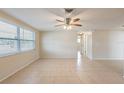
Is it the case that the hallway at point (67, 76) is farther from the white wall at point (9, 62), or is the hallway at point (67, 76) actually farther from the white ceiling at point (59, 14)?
the white ceiling at point (59, 14)

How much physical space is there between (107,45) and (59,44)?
3.46 m

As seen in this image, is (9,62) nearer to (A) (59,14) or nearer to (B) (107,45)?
(A) (59,14)

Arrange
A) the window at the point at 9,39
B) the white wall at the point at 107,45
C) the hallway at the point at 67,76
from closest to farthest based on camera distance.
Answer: the hallway at the point at 67,76, the window at the point at 9,39, the white wall at the point at 107,45

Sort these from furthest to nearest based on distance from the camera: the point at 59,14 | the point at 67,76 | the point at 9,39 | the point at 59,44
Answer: the point at 59,44
the point at 9,39
the point at 67,76
the point at 59,14

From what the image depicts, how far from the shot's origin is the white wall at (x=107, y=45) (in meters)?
9.52

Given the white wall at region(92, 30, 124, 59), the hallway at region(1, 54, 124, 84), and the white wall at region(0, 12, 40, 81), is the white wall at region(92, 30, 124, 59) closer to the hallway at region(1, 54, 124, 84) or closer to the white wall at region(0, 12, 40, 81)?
the hallway at region(1, 54, 124, 84)

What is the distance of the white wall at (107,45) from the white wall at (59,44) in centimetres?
167

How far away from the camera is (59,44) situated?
10555mm

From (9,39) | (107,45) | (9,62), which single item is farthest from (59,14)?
(107,45)

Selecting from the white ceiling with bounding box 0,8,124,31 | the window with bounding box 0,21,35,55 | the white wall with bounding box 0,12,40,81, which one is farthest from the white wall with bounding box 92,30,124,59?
the white wall with bounding box 0,12,40,81

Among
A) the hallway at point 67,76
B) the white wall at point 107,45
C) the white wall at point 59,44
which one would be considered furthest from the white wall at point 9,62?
the white wall at point 107,45
